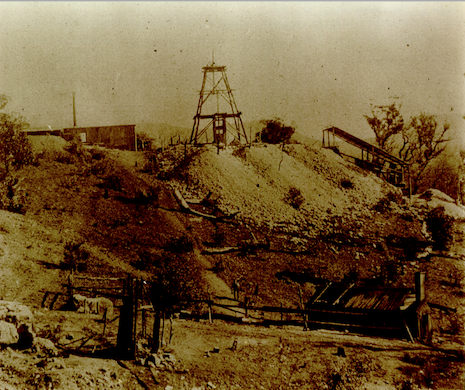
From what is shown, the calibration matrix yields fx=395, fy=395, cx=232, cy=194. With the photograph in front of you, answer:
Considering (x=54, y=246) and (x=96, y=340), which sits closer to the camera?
(x=96, y=340)

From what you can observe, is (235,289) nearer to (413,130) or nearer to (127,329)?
(127,329)

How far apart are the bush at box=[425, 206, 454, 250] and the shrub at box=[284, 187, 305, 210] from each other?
287 inches

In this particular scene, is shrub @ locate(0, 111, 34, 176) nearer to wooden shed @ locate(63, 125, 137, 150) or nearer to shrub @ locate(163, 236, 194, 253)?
shrub @ locate(163, 236, 194, 253)

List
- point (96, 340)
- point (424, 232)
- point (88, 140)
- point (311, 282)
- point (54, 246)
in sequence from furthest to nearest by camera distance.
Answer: point (88, 140), point (424, 232), point (311, 282), point (54, 246), point (96, 340)

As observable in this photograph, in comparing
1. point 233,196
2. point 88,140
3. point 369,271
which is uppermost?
point 88,140

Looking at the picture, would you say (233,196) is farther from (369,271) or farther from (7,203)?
(7,203)

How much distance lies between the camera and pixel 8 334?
7.57 metres

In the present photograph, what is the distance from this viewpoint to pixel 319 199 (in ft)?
77.8

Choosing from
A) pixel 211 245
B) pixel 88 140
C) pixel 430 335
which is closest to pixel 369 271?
pixel 430 335

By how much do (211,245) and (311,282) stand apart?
15.7ft

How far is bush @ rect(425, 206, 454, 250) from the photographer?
827 inches

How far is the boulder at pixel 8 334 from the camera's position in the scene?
7492mm

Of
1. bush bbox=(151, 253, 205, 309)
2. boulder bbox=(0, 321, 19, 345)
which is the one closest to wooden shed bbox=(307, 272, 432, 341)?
bush bbox=(151, 253, 205, 309)

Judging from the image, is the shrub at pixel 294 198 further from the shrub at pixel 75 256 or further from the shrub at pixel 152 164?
the shrub at pixel 75 256
